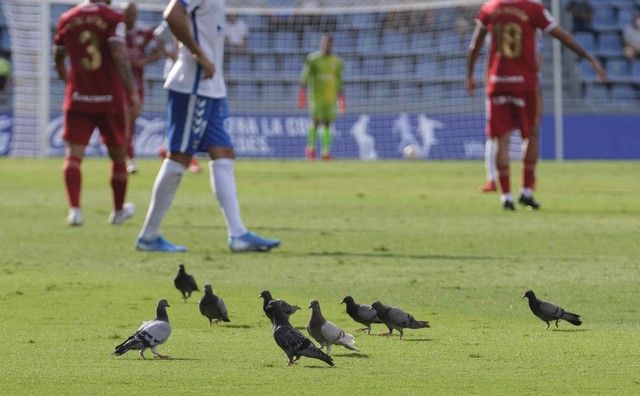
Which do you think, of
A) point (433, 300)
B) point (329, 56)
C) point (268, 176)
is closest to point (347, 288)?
point (433, 300)

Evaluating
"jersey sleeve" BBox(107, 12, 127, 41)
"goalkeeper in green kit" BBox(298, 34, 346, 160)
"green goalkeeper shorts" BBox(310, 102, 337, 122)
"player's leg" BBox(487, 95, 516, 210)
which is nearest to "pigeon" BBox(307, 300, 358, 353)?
"jersey sleeve" BBox(107, 12, 127, 41)

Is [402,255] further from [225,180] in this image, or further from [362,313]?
[362,313]

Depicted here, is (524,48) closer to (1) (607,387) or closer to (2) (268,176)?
(2) (268,176)

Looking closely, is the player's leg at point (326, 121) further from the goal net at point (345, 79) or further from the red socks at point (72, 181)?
the red socks at point (72, 181)

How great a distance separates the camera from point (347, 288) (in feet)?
33.3

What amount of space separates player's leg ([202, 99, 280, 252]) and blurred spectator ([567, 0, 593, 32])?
2586 cm

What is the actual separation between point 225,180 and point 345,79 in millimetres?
24711

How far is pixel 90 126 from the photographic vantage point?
15211mm

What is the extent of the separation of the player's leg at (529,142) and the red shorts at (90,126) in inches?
185

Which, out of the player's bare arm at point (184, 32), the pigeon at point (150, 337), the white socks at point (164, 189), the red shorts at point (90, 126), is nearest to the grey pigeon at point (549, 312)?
the pigeon at point (150, 337)

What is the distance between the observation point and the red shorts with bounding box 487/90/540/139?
57.1ft

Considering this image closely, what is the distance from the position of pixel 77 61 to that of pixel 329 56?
1892 cm

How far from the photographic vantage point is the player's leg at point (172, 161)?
1257 cm

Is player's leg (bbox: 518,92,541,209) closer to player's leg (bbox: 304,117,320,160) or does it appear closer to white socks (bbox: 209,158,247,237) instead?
white socks (bbox: 209,158,247,237)
